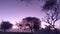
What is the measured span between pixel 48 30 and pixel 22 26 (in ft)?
107

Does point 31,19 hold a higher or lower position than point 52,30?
higher

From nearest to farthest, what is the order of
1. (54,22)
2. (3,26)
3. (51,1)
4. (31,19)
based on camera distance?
(51,1), (54,22), (31,19), (3,26)

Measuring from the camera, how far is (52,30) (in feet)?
66.5

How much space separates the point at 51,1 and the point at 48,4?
20.2 inches

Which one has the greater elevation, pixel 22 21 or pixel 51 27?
pixel 22 21

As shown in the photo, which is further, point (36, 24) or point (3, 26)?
point (3, 26)

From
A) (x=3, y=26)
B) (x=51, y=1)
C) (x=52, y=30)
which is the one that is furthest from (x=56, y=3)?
(x=3, y=26)

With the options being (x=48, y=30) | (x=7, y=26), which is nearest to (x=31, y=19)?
(x=7, y=26)

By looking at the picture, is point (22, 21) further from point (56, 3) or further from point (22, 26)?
point (56, 3)

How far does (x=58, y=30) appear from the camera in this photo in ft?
68.0

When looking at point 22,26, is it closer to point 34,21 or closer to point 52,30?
point 34,21

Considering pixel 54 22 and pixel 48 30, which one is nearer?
pixel 54 22

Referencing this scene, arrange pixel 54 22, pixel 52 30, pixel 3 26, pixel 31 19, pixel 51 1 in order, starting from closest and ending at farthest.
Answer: pixel 51 1 → pixel 54 22 → pixel 52 30 → pixel 31 19 → pixel 3 26

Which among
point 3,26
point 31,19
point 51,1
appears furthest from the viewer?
point 3,26
